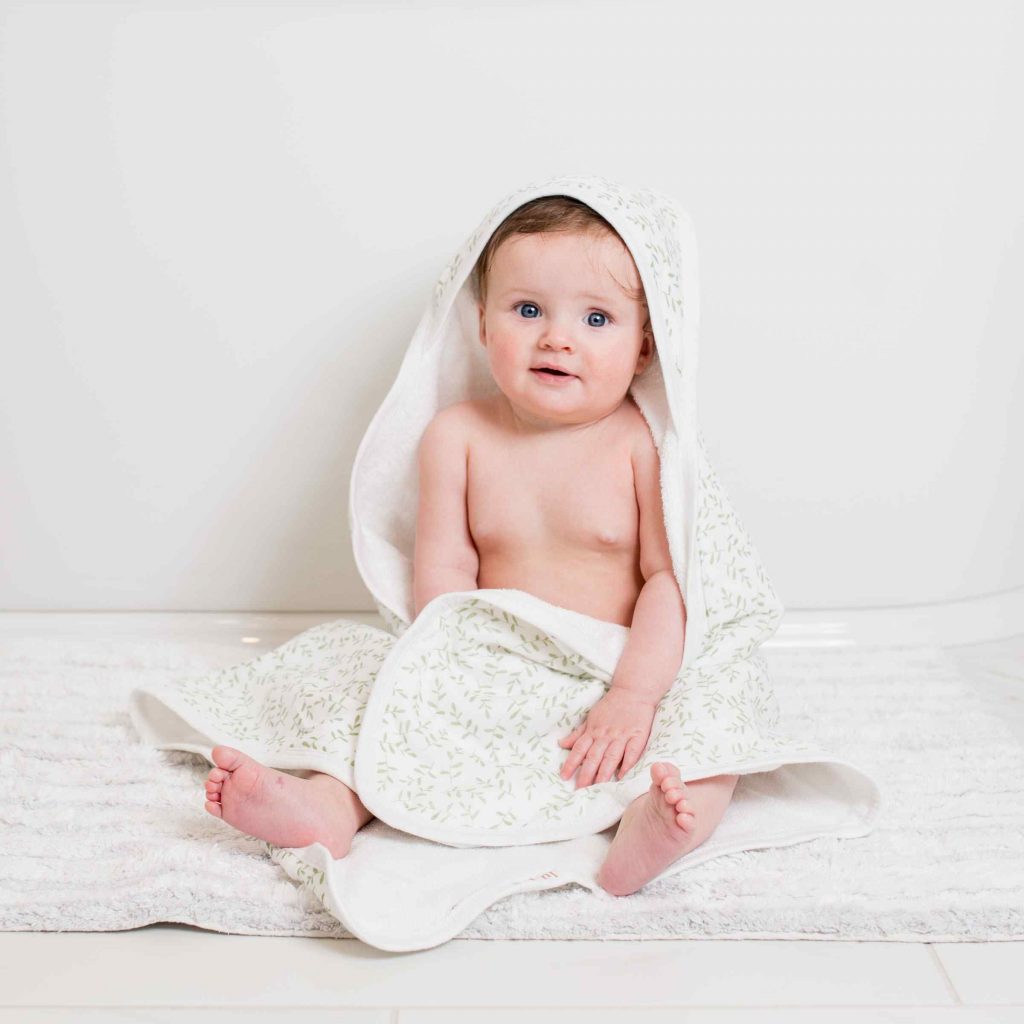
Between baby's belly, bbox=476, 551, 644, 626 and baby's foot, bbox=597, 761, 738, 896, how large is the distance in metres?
0.28

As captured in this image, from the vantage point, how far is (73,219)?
5.01 feet

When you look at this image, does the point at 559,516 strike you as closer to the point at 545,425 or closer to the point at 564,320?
the point at 545,425

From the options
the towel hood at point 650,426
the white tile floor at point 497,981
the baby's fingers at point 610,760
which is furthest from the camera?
the towel hood at point 650,426

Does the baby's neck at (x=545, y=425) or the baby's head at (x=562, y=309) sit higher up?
the baby's head at (x=562, y=309)

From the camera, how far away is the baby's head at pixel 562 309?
4.06 feet

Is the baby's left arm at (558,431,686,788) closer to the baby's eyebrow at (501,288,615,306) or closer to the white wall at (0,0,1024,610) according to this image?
the baby's eyebrow at (501,288,615,306)

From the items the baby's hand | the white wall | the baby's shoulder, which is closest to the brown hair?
the baby's shoulder

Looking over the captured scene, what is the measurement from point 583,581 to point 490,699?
17 centimetres

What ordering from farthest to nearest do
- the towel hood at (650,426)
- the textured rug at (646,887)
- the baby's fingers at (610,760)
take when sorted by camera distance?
1. the towel hood at (650,426)
2. the baby's fingers at (610,760)
3. the textured rug at (646,887)

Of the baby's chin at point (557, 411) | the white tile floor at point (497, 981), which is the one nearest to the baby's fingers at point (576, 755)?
the white tile floor at point (497, 981)

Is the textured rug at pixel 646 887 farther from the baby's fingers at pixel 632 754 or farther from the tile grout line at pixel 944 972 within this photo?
the baby's fingers at pixel 632 754

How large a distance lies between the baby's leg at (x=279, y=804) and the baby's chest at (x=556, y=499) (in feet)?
1.09

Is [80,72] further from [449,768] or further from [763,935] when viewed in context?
[763,935]

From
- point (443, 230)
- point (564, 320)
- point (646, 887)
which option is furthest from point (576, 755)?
point (443, 230)
